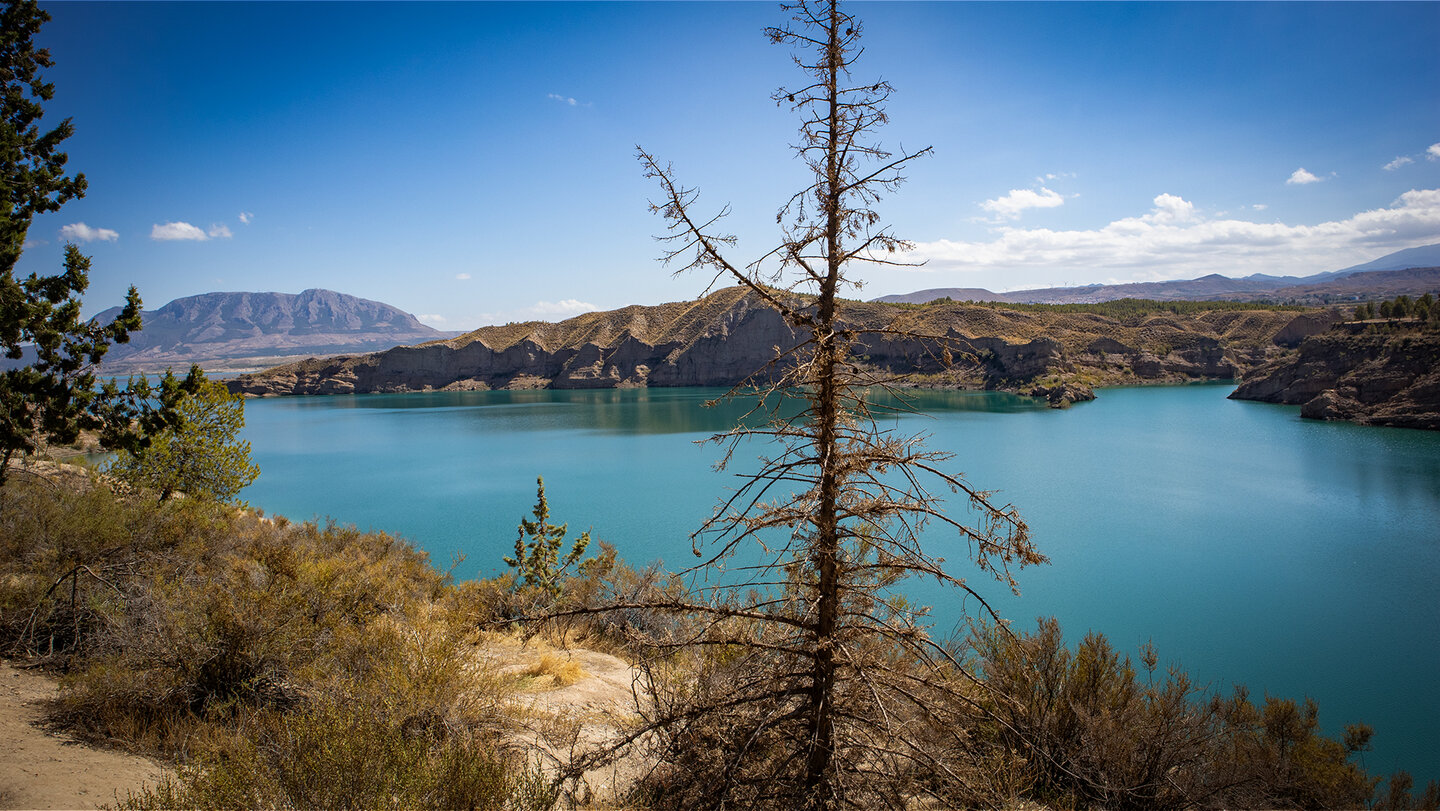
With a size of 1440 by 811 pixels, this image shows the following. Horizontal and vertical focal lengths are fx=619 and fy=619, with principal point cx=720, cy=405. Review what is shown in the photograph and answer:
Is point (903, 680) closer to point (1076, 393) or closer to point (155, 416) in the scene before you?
point (155, 416)

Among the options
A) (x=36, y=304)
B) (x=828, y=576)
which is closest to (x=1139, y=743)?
(x=828, y=576)

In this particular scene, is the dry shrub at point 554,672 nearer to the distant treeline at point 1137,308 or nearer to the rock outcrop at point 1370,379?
the rock outcrop at point 1370,379

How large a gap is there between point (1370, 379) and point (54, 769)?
56.6 meters

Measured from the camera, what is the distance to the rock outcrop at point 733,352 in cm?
6806

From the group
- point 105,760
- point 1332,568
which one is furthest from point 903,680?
point 1332,568

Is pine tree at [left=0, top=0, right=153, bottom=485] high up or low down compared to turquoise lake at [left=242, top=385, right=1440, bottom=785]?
up

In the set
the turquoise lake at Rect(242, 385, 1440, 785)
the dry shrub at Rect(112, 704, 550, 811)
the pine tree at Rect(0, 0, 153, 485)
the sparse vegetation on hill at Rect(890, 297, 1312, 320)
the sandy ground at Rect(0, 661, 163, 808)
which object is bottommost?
the turquoise lake at Rect(242, 385, 1440, 785)

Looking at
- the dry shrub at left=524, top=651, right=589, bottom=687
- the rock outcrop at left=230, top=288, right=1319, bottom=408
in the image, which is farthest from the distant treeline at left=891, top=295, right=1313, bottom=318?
the dry shrub at left=524, top=651, right=589, bottom=687

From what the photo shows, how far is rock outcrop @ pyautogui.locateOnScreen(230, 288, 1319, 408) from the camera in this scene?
68.1m

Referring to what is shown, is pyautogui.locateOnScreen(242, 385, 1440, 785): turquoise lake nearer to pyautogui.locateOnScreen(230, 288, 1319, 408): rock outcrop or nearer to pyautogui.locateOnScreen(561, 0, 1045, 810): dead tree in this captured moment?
pyautogui.locateOnScreen(561, 0, 1045, 810): dead tree

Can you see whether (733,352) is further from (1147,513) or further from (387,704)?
(387,704)

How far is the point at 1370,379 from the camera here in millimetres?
38406

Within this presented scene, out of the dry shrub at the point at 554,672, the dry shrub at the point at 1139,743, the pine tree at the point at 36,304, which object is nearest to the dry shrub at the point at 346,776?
the dry shrub at the point at 554,672

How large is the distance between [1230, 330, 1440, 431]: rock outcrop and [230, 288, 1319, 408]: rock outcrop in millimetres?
14979
